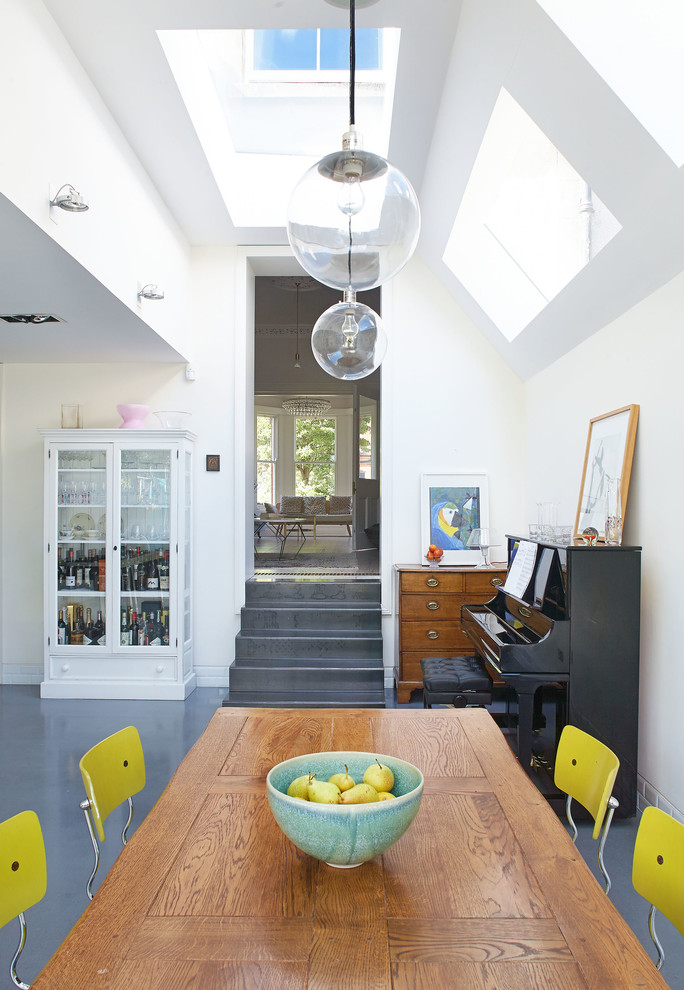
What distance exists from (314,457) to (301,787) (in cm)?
1311

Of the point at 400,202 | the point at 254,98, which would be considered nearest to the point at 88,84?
the point at 254,98

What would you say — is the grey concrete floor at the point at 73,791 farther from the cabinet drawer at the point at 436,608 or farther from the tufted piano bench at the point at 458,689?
the tufted piano bench at the point at 458,689

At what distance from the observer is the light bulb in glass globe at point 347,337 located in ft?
6.98

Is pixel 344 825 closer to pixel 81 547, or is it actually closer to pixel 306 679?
pixel 306 679

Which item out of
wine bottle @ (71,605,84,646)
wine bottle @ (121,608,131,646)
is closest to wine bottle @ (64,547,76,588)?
wine bottle @ (71,605,84,646)

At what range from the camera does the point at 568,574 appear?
125 inches

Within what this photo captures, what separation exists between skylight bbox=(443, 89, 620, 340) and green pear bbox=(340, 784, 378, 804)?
2.91 metres

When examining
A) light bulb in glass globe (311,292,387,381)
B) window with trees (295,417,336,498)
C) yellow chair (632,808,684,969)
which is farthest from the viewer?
window with trees (295,417,336,498)

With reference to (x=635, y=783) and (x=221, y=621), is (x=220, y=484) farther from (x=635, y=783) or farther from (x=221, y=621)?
(x=635, y=783)

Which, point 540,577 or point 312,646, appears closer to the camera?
point 540,577

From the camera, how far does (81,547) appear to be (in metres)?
5.42

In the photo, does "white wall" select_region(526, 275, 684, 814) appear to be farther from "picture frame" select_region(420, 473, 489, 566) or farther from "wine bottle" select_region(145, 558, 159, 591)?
"wine bottle" select_region(145, 558, 159, 591)

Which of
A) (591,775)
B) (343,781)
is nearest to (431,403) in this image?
(591,775)

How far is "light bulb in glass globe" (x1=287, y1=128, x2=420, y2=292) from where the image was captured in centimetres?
137
